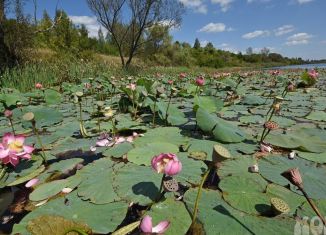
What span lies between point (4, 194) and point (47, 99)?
8.87 ft

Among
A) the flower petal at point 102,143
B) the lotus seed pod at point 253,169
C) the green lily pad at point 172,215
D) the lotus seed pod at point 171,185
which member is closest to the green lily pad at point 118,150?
the flower petal at point 102,143

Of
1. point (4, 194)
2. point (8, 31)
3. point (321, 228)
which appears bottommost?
point (4, 194)

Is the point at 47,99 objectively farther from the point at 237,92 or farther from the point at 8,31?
the point at 8,31

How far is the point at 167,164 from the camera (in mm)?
995

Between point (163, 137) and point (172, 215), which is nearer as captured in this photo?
point (172, 215)

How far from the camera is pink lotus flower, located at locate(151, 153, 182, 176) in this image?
3.26 feet

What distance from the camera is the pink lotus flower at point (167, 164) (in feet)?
3.26

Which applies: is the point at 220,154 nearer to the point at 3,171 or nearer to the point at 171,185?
the point at 171,185

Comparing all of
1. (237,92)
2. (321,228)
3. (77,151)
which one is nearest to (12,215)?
(77,151)

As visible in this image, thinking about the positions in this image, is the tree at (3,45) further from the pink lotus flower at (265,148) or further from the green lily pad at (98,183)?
the pink lotus flower at (265,148)

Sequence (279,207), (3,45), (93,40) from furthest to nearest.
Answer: (93,40)
(3,45)
(279,207)

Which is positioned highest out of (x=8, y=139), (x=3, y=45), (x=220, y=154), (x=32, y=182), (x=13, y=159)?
(x=3, y=45)

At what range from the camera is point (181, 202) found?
1.10 m

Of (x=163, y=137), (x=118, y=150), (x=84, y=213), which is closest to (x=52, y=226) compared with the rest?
(x=84, y=213)
